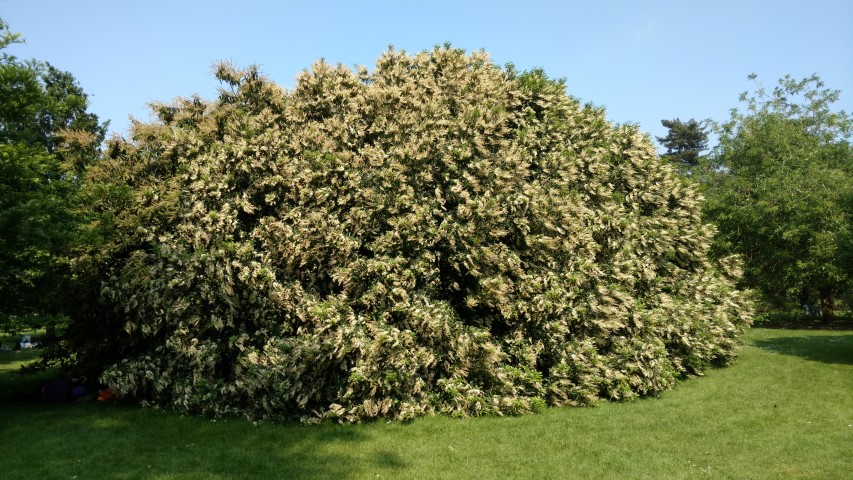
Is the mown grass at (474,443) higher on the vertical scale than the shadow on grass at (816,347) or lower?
lower

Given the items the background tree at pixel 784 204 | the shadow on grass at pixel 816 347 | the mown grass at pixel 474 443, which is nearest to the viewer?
the mown grass at pixel 474 443

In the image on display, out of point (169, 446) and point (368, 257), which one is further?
point (368, 257)

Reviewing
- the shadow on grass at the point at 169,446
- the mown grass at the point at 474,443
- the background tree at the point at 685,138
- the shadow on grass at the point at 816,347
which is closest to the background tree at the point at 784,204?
the shadow on grass at the point at 816,347

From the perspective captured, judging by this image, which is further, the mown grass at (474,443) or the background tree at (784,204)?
the background tree at (784,204)

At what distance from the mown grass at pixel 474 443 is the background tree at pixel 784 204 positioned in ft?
56.8

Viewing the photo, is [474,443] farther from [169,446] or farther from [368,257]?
[169,446]

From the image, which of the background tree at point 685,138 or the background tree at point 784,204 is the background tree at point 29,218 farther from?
the background tree at point 685,138

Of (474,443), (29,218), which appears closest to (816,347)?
(474,443)

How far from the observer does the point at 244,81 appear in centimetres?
1370

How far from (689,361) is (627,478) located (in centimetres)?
839

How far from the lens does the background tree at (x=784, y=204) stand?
28172mm

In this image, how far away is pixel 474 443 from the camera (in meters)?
9.48

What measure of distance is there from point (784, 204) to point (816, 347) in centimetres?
1172

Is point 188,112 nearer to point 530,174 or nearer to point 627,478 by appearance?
point 530,174
